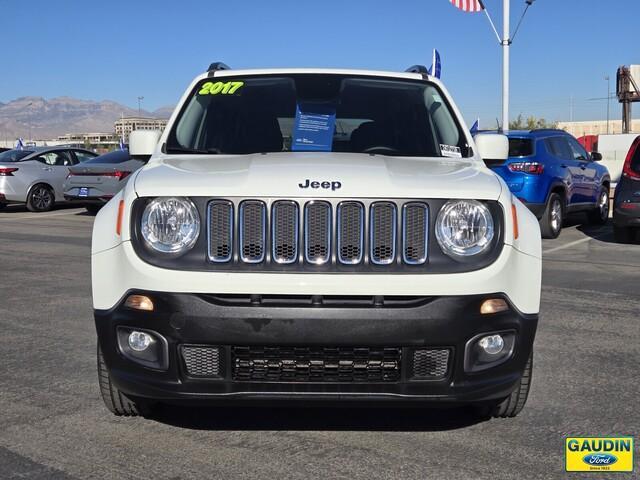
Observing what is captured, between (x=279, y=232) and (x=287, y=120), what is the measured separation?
5.40 feet

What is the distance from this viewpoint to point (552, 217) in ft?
41.8

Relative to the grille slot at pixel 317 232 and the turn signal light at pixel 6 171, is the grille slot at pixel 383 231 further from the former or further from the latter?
the turn signal light at pixel 6 171

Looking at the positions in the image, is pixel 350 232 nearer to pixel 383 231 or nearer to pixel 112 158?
pixel 383 231

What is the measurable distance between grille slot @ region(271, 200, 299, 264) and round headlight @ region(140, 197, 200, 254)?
0.34 meters

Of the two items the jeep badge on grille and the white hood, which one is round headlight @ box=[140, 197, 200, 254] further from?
the jeep badge on grille

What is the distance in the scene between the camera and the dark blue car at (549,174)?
40.1ft

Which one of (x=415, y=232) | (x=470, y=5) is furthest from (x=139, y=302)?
(x=470, y=5)

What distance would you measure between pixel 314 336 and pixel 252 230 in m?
0.54

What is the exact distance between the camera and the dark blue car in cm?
1221

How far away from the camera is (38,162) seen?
19.7 m

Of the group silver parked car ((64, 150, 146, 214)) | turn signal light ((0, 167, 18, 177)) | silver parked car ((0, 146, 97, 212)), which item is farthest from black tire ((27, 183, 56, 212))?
silver parked car ((64, 150, 146, 214))

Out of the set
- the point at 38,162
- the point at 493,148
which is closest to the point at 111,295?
the point at 493,148

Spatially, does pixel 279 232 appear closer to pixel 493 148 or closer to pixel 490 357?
pixel 490 357

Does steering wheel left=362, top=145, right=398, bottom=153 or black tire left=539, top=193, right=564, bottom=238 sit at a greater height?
steering wheel left=362, top=145, right=398, bottom=153
